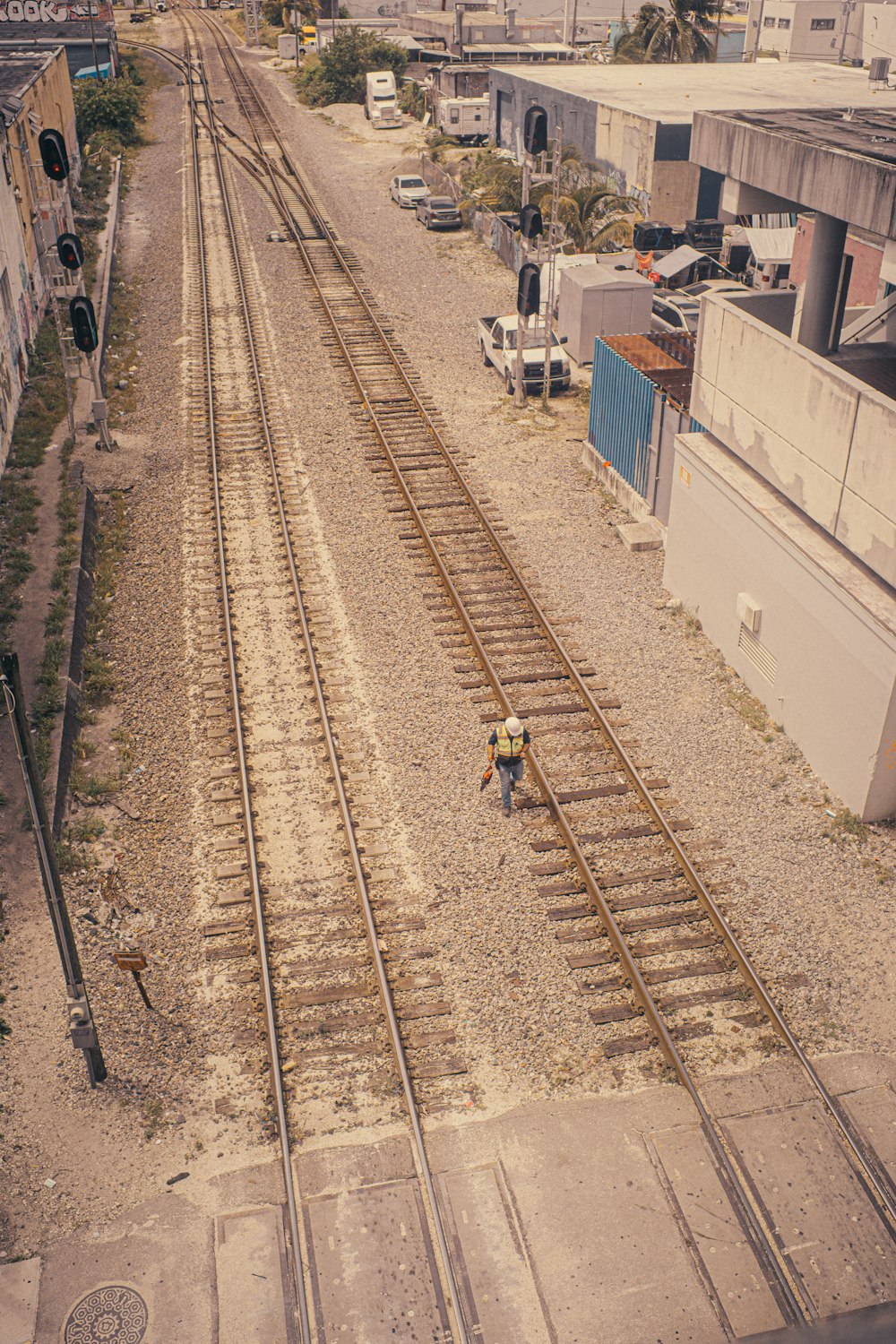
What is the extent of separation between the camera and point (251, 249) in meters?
40.2

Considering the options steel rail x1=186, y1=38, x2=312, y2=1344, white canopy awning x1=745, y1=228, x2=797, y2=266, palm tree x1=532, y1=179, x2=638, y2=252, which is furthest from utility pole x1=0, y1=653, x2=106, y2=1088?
palm tree x1=532, y1=179, x2=638, y2=252

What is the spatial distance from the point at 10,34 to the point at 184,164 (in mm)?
14042

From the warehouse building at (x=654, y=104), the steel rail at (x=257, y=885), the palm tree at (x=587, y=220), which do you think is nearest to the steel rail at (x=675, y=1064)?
the steel rail at (x=257, y=885)

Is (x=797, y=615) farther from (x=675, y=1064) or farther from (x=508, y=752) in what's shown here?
(x=675, y=1064)

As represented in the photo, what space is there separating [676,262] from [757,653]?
23.0 meters

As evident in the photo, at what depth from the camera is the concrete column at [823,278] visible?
50.1 feet

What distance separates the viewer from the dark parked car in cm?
4244

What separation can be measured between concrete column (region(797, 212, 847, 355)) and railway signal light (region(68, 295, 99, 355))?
46.4ft

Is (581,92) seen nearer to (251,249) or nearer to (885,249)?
(251,249)

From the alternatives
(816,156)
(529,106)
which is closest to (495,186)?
(529,106)

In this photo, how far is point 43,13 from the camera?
64.4 metres

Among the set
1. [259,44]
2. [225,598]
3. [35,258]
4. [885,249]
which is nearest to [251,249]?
[35,258]

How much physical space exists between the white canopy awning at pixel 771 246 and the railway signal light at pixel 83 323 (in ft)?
73.0

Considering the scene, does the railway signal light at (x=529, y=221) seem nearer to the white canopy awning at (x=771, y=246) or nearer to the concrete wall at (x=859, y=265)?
the concrete wall at (x=859, y=265)
